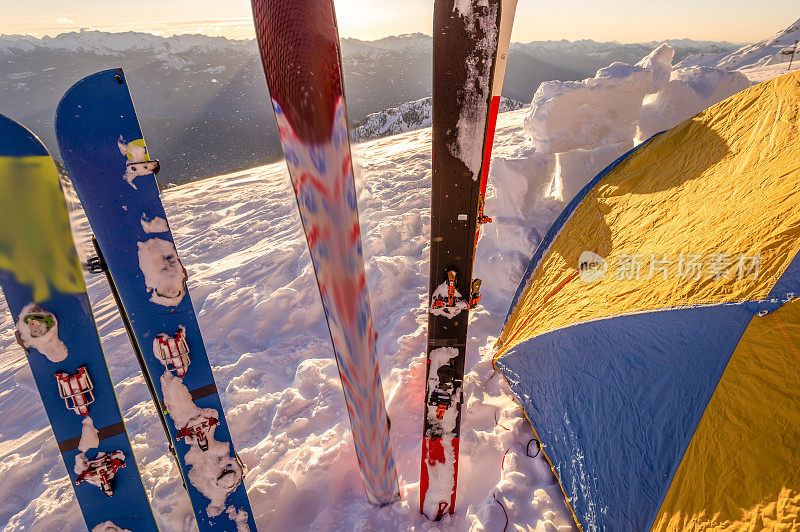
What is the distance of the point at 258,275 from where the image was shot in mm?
4723

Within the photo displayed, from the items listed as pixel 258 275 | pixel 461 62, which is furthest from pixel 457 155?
pixel 258 275

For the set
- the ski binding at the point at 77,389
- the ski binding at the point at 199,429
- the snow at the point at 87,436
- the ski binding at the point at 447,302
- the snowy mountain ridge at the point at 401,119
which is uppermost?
the snowy mountain ridge at the point at 401,119

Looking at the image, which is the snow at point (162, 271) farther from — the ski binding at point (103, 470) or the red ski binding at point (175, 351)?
the ski binding at point (103, 470)

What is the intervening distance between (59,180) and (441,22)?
168cm

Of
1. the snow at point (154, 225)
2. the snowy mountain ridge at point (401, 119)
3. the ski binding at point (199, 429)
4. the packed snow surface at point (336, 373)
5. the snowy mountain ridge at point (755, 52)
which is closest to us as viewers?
the snow at point (154, 225)

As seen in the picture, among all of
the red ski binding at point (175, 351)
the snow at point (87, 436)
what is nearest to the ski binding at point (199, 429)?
the red ski binding at point (175, 351)

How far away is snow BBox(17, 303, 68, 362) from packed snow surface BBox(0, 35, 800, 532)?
1.15 m

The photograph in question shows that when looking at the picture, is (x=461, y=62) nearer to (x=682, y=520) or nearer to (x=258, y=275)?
(x=682, y=520)

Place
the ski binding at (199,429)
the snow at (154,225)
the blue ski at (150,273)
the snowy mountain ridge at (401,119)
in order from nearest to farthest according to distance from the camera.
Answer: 1. the blue ski at (150,273)
2. the snow at (154,225)
3. the ski binding at (199,429)
4. the snowy mountain ridge at (401,119)

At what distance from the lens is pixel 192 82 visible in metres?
80.6

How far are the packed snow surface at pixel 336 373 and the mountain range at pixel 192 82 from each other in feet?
94.6

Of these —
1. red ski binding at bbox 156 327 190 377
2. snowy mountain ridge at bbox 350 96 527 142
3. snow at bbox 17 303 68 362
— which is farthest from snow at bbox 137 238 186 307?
snowy mountain ridge at bbox 350 96 527 142

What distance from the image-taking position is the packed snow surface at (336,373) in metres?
2.05

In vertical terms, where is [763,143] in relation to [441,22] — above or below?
below
